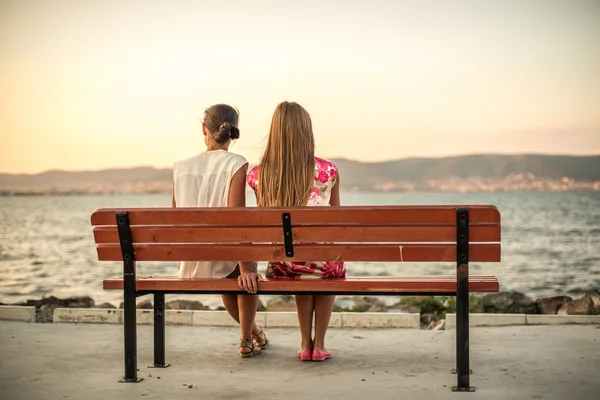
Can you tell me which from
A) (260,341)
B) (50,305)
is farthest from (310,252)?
(50,305)

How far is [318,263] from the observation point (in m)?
6.61

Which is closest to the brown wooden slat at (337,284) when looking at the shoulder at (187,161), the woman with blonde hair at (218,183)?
the woman with blonde hair at (218,183)

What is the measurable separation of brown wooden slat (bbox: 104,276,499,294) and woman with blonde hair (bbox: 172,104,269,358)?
0.60 m

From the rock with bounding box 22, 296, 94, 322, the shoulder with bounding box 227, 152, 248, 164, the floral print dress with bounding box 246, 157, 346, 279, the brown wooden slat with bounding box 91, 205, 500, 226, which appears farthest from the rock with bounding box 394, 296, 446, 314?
the brown wooden slat with bounding box 91, 205, 500, 226

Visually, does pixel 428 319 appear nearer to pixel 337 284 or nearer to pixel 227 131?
pixel 227 131

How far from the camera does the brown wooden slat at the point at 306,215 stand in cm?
573

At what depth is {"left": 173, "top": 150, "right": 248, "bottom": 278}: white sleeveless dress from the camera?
268 inches

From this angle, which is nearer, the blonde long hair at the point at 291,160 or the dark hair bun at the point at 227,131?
the blonde long hair at the point at 291,160

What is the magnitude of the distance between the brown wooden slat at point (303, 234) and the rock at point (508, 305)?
22.7 ft

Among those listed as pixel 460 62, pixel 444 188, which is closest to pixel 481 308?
pixel 460 62

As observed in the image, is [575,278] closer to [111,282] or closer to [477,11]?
[111,282]

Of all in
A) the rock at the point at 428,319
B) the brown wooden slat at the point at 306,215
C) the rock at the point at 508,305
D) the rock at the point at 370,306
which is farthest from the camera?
the rock at the point at 370,306

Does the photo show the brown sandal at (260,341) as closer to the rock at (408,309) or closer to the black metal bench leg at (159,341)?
the black metal bench leg at (159,341)

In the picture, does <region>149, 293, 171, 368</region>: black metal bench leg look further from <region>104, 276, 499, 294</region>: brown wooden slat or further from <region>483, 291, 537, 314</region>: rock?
<region>483, 291, 537, 314</region>: rock
